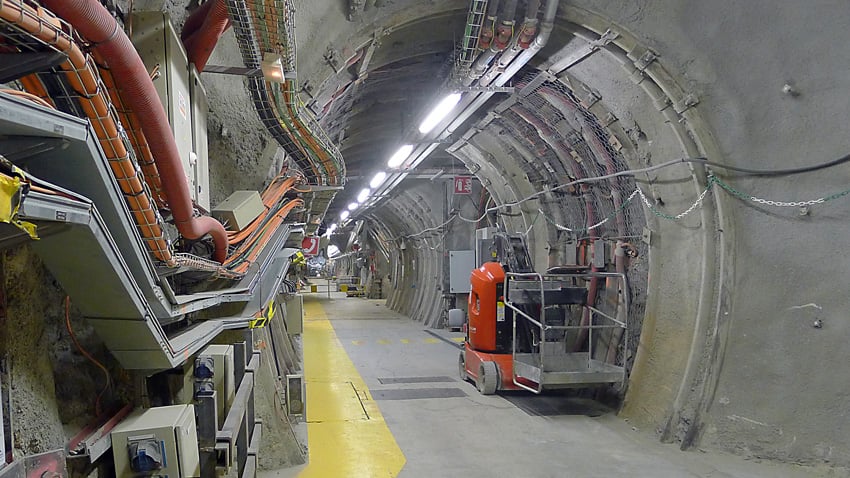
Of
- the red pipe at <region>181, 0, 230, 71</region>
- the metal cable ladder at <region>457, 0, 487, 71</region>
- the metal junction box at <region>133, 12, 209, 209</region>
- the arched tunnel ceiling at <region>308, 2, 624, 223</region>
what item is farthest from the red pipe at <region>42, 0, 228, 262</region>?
the metal cable ladder at <region>457, 0, 487, 71</region>

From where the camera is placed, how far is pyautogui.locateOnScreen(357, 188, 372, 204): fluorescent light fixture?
47.3 ft

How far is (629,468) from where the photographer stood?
4.68m

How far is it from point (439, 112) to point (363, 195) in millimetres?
8292

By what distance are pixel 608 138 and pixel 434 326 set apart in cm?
900

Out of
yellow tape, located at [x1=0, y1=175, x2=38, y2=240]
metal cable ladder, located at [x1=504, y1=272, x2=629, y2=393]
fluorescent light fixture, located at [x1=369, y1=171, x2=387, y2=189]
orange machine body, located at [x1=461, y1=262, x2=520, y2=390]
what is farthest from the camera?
fluorescent light fixture, located at [x1=369, y1=171, x2=387, y2=189]

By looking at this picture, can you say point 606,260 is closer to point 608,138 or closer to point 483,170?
point 608,138

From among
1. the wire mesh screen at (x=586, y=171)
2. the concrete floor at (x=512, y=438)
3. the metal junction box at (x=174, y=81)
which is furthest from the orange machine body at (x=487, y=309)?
the metal junction box at (x=174, y=81)

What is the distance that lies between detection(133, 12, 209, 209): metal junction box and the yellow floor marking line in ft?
8.65

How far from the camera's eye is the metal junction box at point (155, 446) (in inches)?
75.2

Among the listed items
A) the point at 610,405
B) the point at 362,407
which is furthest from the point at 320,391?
the point at 610,405

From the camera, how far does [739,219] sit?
5066mm

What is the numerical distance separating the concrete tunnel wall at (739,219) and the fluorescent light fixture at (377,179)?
624cm

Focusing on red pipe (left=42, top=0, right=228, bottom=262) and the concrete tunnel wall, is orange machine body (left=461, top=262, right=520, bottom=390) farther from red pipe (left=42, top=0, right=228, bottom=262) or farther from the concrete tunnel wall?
red pipe (left=42, top=0, right=228, bottom=262)

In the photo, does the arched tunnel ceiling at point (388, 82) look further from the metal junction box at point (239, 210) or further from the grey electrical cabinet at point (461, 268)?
the grey electrical cabinet at point (461, 268)
